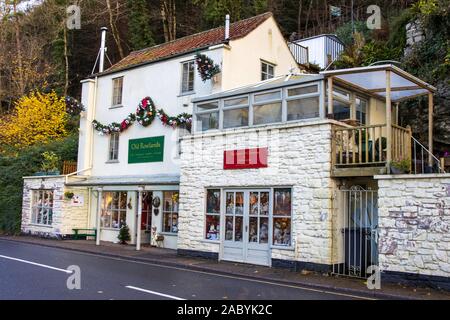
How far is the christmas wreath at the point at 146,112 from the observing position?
2006 centimetres

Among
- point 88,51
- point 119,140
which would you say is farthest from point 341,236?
point 88,51

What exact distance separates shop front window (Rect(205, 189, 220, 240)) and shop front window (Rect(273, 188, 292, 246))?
2.14 meters

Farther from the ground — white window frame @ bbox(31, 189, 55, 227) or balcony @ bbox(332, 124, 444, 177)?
balcony @ bbox(332, 124, 444, 177)

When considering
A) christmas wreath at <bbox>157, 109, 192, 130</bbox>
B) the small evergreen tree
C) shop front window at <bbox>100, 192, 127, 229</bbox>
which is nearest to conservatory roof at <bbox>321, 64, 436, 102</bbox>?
christmas wreath at <bbox>157, 109, 192, 130</bbox>

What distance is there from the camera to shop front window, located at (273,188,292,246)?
13.7 metres

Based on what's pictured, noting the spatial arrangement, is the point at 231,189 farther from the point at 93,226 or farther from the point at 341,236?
the point at 93,226

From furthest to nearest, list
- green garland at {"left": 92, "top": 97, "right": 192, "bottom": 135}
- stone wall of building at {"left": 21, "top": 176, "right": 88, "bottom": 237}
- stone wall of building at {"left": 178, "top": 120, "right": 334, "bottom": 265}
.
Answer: stone wall of building at {"left": 21, "top": 176, "right": 88, "bottom": 237}, green garland at {"left": 92, "top": 97, "right": 192, "bottom": 135}, stone wall of building at {"left": 178, "top": 120, "right": 334, "bottom": 265}

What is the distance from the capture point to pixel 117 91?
22359 millimetres

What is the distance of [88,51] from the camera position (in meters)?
38.7

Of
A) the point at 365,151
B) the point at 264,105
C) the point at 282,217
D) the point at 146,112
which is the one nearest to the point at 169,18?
the point at 146,112

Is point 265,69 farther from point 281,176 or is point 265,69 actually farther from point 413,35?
point 281,176

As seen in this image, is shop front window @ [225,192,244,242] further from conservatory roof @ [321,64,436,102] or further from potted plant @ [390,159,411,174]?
potted plant @ [390,159,411,174]

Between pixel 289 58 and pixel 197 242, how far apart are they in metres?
9.16
